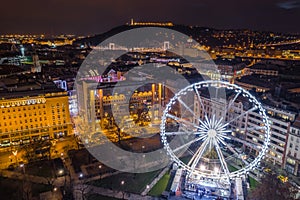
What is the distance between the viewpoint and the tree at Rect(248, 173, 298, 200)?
21.7 metres

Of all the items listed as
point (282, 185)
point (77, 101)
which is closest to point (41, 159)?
point (77, 101)

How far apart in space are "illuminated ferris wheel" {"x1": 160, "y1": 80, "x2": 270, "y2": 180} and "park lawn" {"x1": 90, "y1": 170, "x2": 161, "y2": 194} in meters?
3.76

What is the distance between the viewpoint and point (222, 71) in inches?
2511

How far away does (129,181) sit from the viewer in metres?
26.4

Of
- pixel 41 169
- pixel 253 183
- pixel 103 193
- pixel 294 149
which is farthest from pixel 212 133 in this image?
pixel 41 169

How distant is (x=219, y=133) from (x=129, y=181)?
10728mm

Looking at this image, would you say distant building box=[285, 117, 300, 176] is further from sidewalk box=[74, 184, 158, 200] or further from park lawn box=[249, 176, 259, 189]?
sidewalk box=[74, 184, 158, 200]

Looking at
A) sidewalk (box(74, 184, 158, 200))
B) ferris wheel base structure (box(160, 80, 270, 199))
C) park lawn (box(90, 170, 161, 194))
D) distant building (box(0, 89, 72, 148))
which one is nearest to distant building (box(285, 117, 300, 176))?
ferris wheel base structure (box(160, 80, 270, 199))

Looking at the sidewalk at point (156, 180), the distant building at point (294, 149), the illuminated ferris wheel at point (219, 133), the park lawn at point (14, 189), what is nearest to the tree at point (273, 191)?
the illuminated ferris wheel at point (219, 133)

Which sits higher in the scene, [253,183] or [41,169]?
[41,169]

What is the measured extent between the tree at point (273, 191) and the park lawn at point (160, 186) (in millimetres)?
7622

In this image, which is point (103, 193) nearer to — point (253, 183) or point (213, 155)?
point (213, 155)

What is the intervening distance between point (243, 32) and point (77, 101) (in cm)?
13517

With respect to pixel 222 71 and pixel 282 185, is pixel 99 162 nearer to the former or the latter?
pixel 282 185
